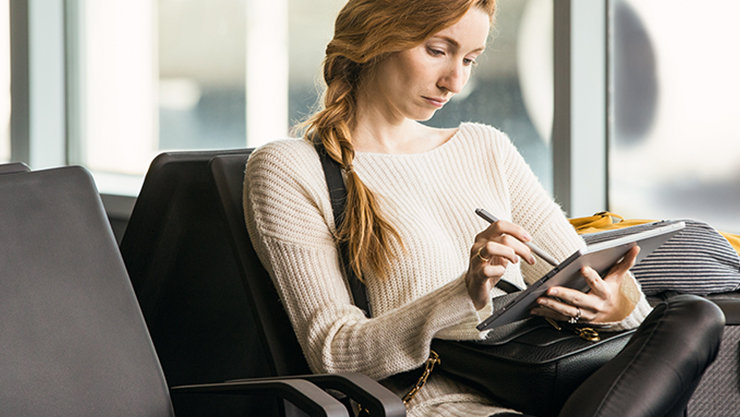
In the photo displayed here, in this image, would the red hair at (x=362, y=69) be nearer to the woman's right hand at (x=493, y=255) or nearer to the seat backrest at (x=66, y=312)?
the woman's right hand at (x=493, y=255)

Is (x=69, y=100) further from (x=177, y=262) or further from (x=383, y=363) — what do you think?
(x=383, y=363)

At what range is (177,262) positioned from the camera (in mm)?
1883

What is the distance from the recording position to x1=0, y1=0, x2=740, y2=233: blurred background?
2.44 m

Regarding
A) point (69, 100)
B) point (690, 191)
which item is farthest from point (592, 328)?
point (69, 100)

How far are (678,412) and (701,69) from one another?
1422 millimetres

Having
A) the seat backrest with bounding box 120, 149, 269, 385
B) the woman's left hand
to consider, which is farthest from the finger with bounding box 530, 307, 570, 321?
the seat backrest with bounding box 120, 149, 269, 385

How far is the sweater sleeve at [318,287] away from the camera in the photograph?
53.6 inches

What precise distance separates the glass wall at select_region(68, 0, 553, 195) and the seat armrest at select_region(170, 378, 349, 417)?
5.28 feet

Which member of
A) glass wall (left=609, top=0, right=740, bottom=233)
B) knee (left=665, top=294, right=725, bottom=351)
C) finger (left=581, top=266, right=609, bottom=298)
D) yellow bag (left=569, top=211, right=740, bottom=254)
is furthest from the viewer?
glass wall (left=609, top=0, right=740, bottom=233)

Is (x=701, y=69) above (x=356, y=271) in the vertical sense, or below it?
above

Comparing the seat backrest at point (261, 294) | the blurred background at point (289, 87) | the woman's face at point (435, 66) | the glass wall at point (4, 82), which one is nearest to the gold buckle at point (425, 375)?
the seat backrest at point (261, 294)

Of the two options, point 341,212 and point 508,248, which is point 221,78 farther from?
point 508,248

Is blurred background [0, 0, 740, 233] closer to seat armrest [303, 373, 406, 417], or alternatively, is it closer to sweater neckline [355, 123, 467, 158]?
sweater neckline [355, 123, 467, 158]

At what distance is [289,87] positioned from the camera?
362cm
